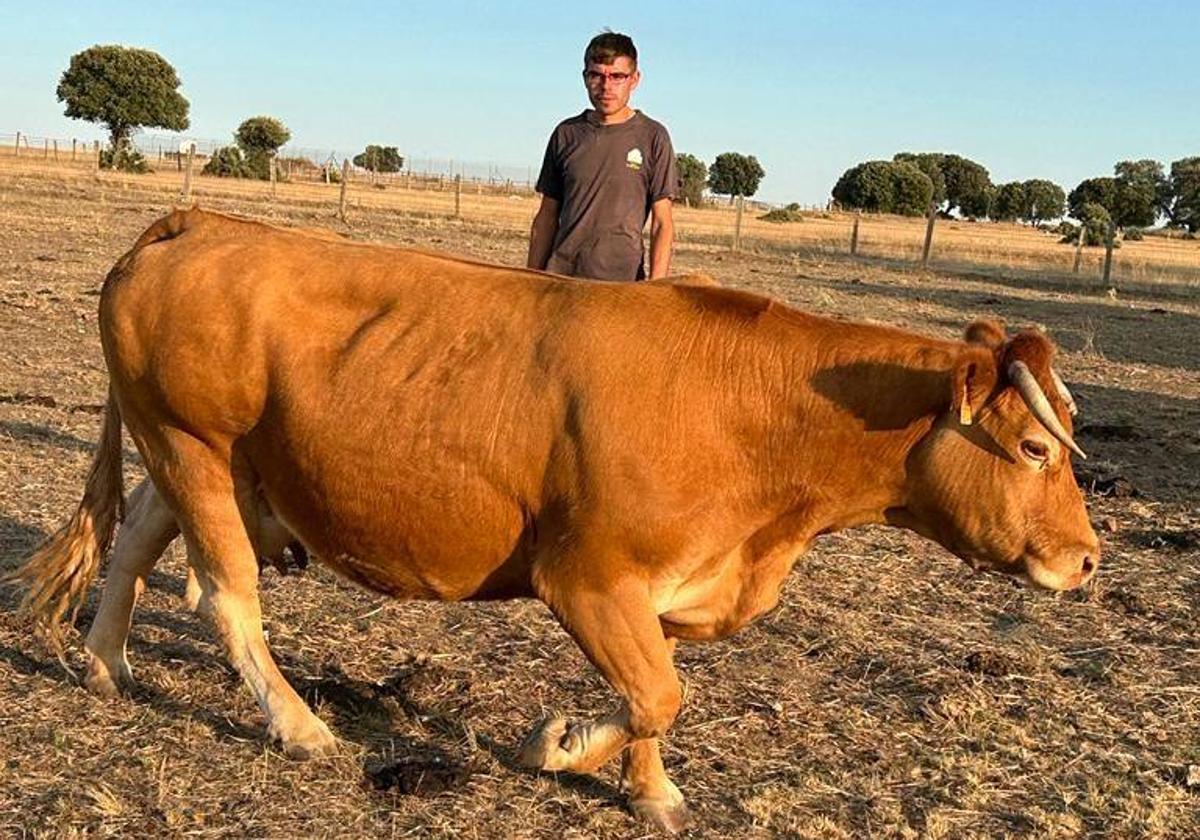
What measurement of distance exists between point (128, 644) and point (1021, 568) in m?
3.64

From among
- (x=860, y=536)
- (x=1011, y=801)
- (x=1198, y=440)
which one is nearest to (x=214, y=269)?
(x=1011, y=801)

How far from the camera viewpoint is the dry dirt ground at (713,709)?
428 cm

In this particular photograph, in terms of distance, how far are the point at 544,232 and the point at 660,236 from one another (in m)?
0.59

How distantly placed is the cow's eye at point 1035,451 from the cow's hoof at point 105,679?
11.2 ft

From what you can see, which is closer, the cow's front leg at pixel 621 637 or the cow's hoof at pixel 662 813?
the cow's front leg at pixel 621 637

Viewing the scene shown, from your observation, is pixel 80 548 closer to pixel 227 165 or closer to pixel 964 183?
pixel 227 165

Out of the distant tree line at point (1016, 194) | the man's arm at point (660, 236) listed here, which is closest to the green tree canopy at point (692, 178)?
the distant tree line at point (1016, 194)

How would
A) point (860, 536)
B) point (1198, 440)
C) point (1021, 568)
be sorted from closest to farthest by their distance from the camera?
point (1021, 568), point (860, 536), point (1198, 440)

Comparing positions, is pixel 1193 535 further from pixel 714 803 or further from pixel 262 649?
pixel 262 649

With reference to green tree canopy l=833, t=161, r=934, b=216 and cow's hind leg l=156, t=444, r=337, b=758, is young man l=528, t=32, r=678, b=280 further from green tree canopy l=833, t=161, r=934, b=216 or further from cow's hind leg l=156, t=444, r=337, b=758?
green tree canopy l=833, t=161, r=934, b=216

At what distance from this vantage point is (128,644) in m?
5.58

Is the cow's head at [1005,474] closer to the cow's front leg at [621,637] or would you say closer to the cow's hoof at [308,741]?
the cow's front leg at [621,637]

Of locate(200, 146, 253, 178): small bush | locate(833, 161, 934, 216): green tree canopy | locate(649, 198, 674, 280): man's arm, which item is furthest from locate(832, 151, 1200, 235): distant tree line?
locate(649, 198, 674, 280): man's arm

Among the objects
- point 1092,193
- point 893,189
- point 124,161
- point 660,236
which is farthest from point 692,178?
point 660,236
